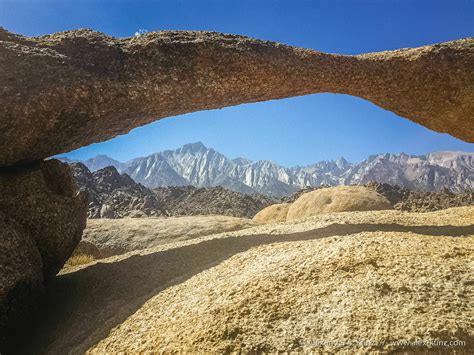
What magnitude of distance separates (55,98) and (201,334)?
537 cm

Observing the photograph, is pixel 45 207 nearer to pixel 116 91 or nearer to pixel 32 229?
pixel 32 229

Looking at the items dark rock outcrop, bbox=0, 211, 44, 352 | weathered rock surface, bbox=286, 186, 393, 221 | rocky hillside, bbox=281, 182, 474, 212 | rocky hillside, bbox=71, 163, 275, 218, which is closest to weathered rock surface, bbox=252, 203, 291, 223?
weathered rock surface, bbox=286, 186, 393, 221

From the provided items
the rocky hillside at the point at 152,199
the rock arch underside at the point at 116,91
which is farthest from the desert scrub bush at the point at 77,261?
the rocky hillside at the point at 152,199

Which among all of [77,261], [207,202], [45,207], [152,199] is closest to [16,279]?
[45,207]

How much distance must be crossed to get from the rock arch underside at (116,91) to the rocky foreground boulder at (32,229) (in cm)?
2

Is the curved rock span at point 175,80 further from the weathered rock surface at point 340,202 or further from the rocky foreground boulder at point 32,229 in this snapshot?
the weathered rock surface at point 340,202

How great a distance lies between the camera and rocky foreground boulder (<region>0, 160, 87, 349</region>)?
18.0 ft

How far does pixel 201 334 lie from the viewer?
3.83m

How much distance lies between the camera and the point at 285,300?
163 inches

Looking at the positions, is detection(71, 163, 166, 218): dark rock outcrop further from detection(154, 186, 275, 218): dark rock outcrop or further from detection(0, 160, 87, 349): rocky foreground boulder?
detection(0, 160, 87, 349): rocky foreground boulder

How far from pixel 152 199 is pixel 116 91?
44512 mm

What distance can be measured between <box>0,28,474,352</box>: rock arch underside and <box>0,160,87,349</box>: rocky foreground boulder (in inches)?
0.8

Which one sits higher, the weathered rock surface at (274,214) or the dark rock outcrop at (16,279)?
the dark rock outcrop at (16,279)

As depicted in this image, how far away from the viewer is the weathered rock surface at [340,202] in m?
17.3
